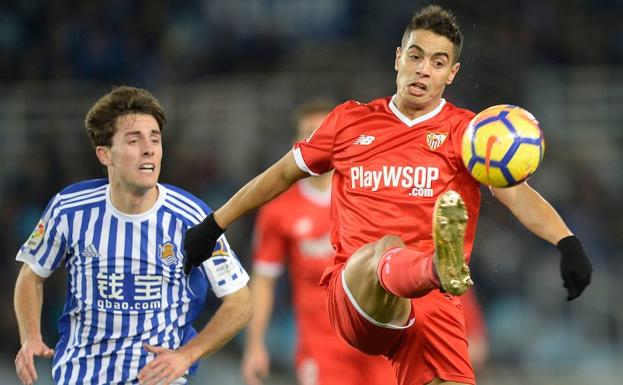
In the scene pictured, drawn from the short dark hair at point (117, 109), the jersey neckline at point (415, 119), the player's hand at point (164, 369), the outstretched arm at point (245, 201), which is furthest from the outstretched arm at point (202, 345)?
the jersey neckline at point (415, 119)

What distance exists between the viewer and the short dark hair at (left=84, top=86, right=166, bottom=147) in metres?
5.72

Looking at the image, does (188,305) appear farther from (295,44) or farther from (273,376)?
(295,44)

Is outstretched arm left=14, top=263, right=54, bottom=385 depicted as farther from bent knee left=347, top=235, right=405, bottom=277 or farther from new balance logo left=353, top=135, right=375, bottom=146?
new balance logo left=353, top=135, right=375, bottom=146

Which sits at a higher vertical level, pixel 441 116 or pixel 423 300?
pixel 441 116

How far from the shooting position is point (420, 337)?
5.29 meters

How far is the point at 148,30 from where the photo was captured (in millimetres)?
14016

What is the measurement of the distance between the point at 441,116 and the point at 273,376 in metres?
5.87

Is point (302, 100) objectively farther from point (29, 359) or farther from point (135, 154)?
point (29, 359)

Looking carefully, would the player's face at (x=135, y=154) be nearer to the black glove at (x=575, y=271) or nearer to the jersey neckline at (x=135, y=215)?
the jersey neckline at (x=135, y=215)

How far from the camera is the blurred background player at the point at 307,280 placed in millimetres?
7059

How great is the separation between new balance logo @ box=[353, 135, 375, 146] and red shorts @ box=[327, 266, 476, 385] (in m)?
0.62

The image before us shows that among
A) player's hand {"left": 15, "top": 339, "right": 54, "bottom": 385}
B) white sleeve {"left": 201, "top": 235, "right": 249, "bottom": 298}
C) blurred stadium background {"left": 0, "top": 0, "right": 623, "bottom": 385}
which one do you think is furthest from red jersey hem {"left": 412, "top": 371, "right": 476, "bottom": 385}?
blurred stadium background {"left": 0, "top": 0, "right": 623, "bottom": 385}

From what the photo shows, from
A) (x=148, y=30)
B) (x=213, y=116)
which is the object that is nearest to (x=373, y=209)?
(x=213, y=116)

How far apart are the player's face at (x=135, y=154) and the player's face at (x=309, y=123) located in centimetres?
190
